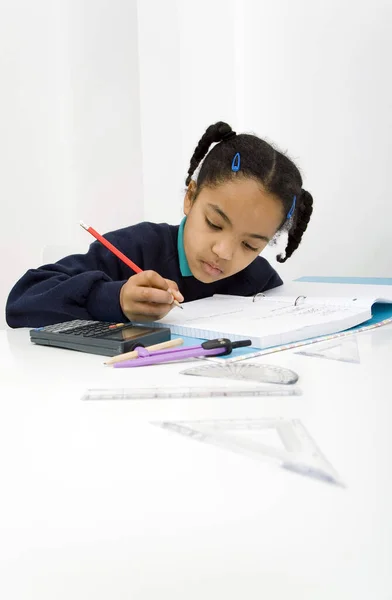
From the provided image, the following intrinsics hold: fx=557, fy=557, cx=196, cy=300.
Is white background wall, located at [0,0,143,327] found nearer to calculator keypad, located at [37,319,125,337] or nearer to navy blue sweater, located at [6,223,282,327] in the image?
navy blue sweater, located at [6,223,282,327]

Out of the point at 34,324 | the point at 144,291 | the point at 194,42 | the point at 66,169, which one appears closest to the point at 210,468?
the point at 144,291

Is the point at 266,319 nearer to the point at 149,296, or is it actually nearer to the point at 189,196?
the point at 149,296

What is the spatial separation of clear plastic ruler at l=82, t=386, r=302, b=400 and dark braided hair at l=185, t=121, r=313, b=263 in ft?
2.01

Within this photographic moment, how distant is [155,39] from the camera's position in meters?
1.80

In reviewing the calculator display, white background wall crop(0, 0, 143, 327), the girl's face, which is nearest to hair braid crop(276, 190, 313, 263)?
the girl's face

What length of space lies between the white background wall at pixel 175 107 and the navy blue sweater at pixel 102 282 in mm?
461

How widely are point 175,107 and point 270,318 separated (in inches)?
→ 51.4

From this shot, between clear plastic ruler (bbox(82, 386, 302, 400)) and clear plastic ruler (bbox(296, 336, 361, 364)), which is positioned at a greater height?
clear plastic ruler (bbox(82, 386, 302, 400))

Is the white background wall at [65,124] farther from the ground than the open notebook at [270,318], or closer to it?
farther from the ground

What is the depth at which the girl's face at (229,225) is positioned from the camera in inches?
35.6

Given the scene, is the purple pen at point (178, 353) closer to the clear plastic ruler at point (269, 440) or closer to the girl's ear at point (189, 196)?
the clear plastic ruler at point (269, 440)

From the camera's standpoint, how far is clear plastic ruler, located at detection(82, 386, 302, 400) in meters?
0.38

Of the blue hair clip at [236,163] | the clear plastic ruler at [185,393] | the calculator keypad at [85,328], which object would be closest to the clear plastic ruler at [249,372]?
the clear plastic ruler at [185,393]

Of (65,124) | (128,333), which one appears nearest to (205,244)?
(128,333)
